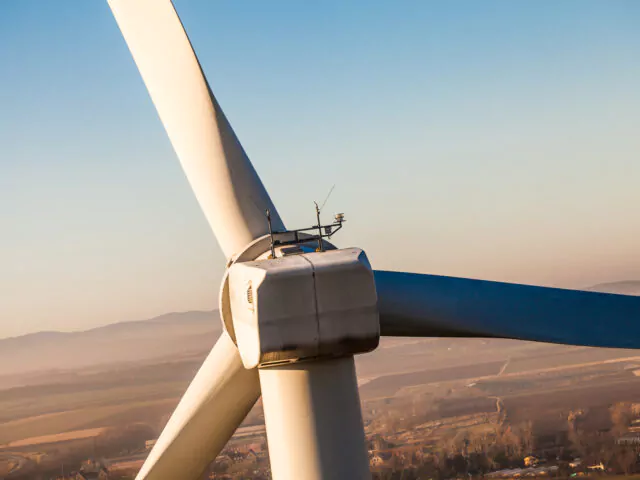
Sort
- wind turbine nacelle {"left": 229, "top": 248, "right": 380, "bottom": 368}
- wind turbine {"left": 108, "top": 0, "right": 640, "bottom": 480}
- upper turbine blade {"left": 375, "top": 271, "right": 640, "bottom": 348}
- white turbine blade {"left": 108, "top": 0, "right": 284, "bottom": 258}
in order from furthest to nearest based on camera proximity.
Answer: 1. white turbine blade {"left": 108, "top": 0, "right": 284, "bottom": 258}
2. upper turbine blade {"left": 375, "top": 271, "right": 640, "bottom": 348}
3. wind turbine {"left": 108, "top": 0, "right": 640, "bottom": 480}
4. wind turbine nacelle {"left": 229, "top": 248, "right": 380, "bottom": 368}

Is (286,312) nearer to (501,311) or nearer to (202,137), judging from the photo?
(501,311)

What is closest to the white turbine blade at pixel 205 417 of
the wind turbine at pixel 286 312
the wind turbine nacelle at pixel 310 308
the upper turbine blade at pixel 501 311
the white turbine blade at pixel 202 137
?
the wind turbine at pixel 286 312

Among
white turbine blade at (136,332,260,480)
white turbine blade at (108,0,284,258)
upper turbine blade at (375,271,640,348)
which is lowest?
white turbine blade at (136,332,260,480)

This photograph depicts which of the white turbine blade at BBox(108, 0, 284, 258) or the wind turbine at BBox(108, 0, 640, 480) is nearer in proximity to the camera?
the wind turbine at BBox(108, 0, 640, 480)

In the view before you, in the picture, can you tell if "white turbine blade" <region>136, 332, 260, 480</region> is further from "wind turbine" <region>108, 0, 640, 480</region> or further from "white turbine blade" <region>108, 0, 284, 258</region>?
"white turbine blade" <region>108, 0, 284, 258</region>

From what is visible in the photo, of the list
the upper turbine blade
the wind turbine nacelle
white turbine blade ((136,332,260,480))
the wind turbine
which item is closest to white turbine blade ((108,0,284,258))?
the wind turbine

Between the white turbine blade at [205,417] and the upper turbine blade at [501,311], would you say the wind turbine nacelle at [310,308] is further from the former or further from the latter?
the white turbine blade at [205,417]

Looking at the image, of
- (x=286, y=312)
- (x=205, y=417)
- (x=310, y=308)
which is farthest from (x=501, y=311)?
(x=205, y=417)
